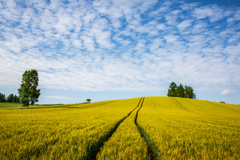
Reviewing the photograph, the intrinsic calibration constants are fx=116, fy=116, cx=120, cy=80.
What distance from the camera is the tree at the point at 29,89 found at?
41.2m

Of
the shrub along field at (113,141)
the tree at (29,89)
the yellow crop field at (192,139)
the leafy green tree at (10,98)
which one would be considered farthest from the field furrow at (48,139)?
the leafy green tree at (10,98)

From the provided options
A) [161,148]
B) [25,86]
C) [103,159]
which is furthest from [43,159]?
[25,86]

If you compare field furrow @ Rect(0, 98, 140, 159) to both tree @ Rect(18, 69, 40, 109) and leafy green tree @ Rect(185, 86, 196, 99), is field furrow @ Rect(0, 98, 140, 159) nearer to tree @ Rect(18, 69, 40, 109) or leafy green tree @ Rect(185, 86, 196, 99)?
tree @ Rect(18, 69, 40, 109)

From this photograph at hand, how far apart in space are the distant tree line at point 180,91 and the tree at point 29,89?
97434 millimetres

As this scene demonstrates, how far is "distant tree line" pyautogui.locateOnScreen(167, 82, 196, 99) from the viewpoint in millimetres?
101625

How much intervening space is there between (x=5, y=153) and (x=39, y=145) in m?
0.88

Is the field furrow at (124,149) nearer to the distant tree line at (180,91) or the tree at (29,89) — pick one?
the tree at (29,89)

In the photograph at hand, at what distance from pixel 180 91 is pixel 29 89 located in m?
105

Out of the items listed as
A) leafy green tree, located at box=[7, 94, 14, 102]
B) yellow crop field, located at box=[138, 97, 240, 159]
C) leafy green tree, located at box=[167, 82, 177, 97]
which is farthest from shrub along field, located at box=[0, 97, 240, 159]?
leafy green tree, located at box=[7, 94, 14, 102]

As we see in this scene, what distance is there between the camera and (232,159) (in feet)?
11.7

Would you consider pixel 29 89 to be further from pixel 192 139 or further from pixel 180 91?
pixel 180 91

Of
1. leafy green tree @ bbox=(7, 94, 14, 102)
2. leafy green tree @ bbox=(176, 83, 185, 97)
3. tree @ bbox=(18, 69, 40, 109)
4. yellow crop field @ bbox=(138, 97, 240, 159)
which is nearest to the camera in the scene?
yellow crop field @ bbox=(138, 97, 240, 159)

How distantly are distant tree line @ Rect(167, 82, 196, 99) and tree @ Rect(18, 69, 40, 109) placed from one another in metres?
97.4

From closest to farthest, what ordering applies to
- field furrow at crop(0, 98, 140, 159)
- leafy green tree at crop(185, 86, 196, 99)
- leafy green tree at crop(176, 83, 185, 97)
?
1. field furrow at crop(0, 98, 140, 159)
2. leafy green tree at crop(176, 83, 185, 97)
3. leafy green tree at crop(185, 86, 196, 99)
